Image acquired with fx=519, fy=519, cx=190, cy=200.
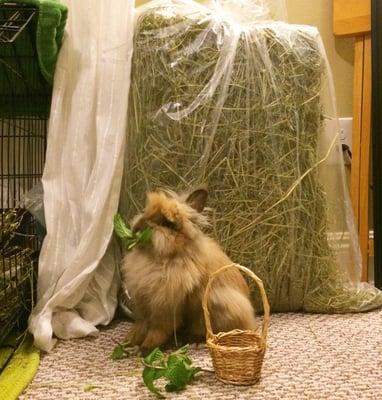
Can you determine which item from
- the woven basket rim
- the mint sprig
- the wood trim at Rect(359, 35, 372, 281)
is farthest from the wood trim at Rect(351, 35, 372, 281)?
the mint sprig

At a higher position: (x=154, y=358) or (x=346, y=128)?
(x=346, y=128)

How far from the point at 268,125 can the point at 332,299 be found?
2.02ft

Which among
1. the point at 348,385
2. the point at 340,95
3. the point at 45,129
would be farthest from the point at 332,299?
the point at 45,129

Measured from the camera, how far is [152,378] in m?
1.16

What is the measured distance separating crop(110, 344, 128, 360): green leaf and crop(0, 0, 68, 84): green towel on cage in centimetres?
83

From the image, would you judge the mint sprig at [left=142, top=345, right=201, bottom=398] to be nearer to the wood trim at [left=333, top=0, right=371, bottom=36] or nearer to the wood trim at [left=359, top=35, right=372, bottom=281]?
→ the wood trim at [left=359, top=35, right=372, bottom=281]

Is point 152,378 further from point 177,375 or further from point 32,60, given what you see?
point 32,60

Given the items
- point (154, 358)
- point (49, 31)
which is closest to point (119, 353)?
point (154, 358)

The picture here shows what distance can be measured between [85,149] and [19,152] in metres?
0.29

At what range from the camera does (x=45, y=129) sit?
1.75 meters

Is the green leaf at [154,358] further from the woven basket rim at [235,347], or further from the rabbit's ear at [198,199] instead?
the rabbit's ear at [198,199]

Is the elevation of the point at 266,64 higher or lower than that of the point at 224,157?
higher

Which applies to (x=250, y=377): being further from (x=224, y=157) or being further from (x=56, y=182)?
(x=56, y=182)

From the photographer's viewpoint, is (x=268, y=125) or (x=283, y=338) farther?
(x=268, y=125)
